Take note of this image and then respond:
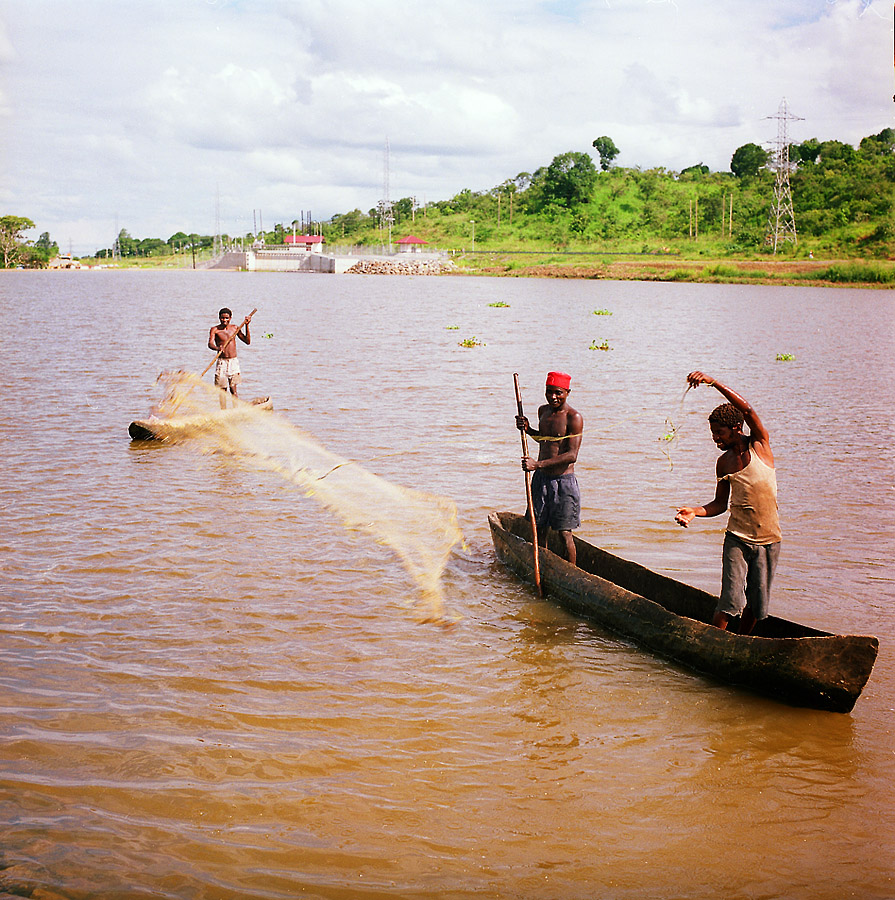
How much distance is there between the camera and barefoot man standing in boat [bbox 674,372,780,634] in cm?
587

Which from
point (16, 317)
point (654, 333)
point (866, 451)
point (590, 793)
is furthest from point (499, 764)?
point (16, 317)

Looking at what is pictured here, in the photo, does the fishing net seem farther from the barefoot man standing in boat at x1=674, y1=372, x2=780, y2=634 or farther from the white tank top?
the white tank top

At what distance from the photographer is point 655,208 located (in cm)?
9750

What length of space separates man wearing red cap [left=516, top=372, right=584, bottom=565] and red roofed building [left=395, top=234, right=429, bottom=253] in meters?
104

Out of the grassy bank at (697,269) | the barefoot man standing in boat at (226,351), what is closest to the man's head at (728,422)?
the barefoot man standing in boat at (226,351)

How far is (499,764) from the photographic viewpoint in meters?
5.32

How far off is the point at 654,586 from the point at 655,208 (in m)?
96.1

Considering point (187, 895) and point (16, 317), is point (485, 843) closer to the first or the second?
point (187, 895)

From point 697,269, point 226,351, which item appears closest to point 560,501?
point 226,351

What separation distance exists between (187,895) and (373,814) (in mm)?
1013

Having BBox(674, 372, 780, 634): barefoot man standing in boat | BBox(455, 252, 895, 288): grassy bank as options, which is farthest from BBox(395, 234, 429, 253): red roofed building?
BBox(674, 372, 780, 634): barefoot man standing in boat

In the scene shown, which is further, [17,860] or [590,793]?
[590,793]

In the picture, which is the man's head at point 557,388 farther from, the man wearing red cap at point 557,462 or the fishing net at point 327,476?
the fishing net at point 327,476

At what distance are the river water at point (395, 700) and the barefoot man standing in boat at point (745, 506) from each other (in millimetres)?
689
